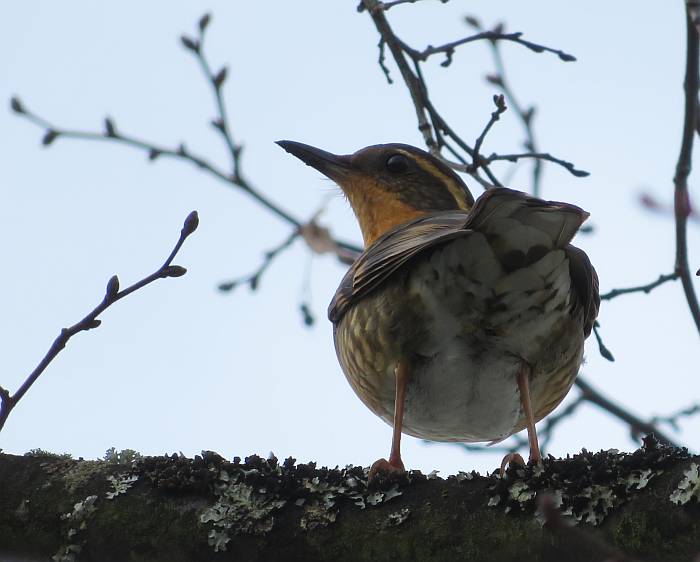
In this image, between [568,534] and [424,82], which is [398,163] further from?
[568,534]

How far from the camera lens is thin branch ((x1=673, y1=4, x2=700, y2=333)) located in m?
4.44

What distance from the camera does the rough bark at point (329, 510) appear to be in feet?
9.24

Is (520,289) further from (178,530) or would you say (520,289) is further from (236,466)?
(178,530)

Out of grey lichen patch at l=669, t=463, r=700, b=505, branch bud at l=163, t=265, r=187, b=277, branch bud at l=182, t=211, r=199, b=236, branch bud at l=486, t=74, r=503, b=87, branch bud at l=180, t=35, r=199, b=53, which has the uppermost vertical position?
branch bud at l=486, t=74, r=503, b=87

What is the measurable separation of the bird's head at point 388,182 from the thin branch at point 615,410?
1682 millimetres

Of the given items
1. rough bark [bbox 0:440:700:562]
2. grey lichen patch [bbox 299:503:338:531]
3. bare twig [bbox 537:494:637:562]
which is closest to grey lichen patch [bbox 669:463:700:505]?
rough bark [bbox 0:440:700:562]

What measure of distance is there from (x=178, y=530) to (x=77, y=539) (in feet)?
1.20

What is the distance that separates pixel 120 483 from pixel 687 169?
2990mm

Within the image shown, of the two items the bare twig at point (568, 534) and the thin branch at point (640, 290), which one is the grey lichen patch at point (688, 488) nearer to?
the bare twig at point (568, 534)

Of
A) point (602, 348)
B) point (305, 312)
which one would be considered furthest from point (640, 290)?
point (305, 312)

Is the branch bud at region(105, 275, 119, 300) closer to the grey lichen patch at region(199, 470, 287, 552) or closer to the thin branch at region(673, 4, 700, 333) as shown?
the grey lichen patch at region(199, 470, 287, 552)

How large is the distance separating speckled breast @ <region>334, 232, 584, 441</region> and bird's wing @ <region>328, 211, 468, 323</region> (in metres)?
0.07

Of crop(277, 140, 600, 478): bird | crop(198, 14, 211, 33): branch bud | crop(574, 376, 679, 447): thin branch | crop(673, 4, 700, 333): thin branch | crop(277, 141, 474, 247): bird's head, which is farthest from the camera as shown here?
crop(277, 141, 474, 247): bird's head

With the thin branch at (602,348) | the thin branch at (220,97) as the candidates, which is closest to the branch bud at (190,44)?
the thin branch at (220,97)
